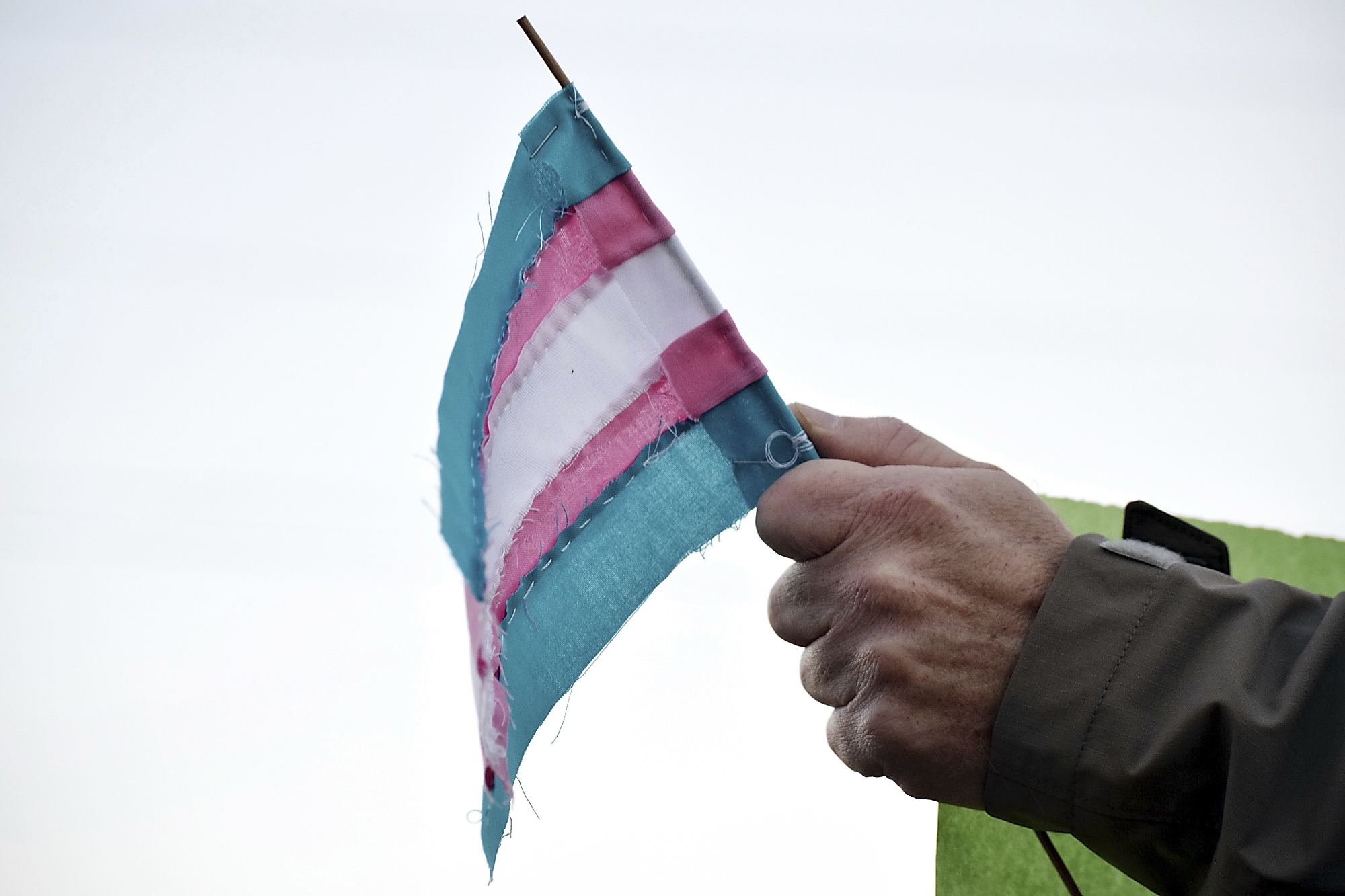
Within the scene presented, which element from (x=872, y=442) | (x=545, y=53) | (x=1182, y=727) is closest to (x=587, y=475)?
(x=872, y=442)

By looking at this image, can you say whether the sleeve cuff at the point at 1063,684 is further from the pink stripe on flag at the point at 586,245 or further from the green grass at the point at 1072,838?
the green grass at the point at 1072,838

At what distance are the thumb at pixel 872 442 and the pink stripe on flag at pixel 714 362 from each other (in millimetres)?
84

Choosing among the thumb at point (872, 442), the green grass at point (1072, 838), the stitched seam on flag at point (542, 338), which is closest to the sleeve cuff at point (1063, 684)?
the thumb at point (872, 442)

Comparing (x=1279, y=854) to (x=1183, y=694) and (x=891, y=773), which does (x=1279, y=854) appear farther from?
(x=891, y=773)

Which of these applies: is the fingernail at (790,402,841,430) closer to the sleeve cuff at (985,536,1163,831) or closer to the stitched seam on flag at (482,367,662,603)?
the stitched seam on flag at (482,367,662,603)

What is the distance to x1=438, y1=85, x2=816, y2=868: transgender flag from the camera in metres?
0.69

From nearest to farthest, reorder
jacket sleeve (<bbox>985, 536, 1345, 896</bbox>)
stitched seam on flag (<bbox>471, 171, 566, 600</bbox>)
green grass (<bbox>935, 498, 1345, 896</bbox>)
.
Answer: jacket sleeve (<bbox>985, 536, 1345, 896</bbox>) < stitched seam on flag (<bbox>471, 171, 566, 600</bbox>) < green grass (<bbox>935, 498, 1345, 896</bbox>)

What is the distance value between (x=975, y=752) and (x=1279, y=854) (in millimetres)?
162

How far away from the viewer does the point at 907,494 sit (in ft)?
1.97

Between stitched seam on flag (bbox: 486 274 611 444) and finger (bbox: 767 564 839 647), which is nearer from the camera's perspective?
finger (bbox: 767 564 839 647)

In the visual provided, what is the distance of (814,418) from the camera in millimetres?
729

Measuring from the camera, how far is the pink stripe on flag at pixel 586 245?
2.28ft

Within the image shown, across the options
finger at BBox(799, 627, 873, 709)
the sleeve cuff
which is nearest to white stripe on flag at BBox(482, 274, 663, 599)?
finger at BBox(799, 627, 873, 709)

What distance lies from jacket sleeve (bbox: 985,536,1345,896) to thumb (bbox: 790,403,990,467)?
203mm
